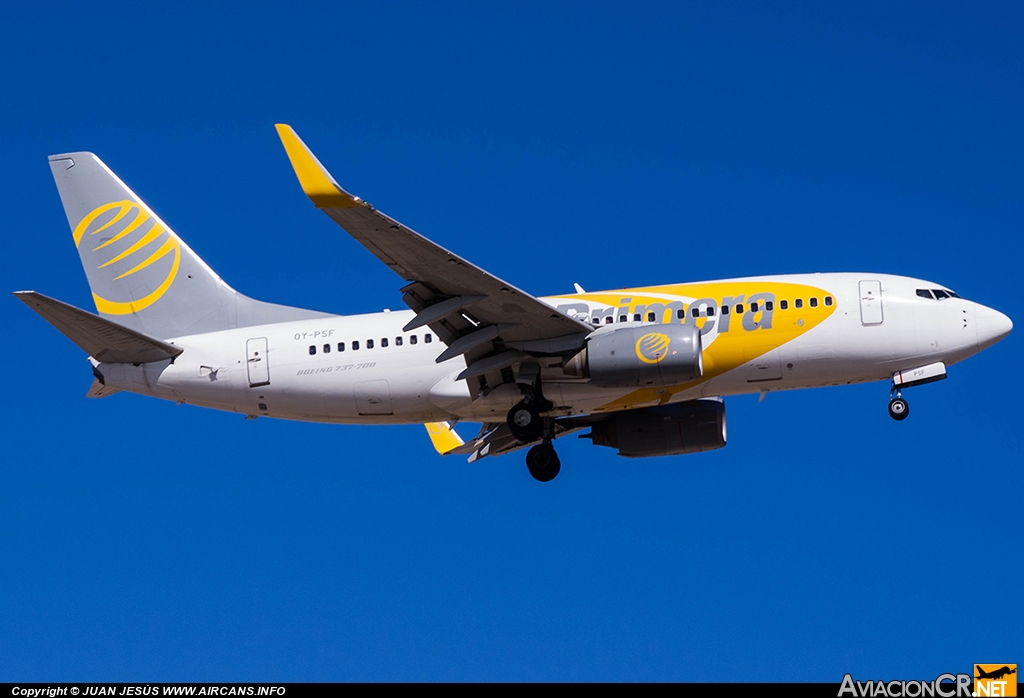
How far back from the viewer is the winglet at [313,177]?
1080 inches

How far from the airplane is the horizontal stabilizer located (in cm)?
5

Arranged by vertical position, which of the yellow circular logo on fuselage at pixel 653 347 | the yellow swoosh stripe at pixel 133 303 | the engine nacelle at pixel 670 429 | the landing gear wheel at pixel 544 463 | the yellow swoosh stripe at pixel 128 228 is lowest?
the landing gear wheel at pixel 544 463

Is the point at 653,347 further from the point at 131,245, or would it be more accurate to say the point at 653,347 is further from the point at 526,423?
the point at 131,245

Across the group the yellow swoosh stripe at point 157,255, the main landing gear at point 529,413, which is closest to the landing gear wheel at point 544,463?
the main landing gear at point 529,413

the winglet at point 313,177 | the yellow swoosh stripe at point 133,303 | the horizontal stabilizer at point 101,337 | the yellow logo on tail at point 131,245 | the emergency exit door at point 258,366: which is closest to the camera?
the winglet at point 313,177

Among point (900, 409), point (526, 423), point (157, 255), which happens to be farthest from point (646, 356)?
point (157, 255)

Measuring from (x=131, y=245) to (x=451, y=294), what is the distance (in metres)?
12.3

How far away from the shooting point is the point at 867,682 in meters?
25.8

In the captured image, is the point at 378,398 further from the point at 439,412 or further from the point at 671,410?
the point at 671,410

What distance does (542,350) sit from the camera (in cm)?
3500

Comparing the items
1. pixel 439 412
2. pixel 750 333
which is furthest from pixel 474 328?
pixel 750 333

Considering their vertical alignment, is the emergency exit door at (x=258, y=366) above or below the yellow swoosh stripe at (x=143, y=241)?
below

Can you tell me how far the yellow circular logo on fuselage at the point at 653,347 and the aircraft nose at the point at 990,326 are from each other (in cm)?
845

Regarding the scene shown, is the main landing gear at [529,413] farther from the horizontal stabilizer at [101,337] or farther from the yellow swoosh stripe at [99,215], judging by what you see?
the yellow swoosh stripe at [99,215]
